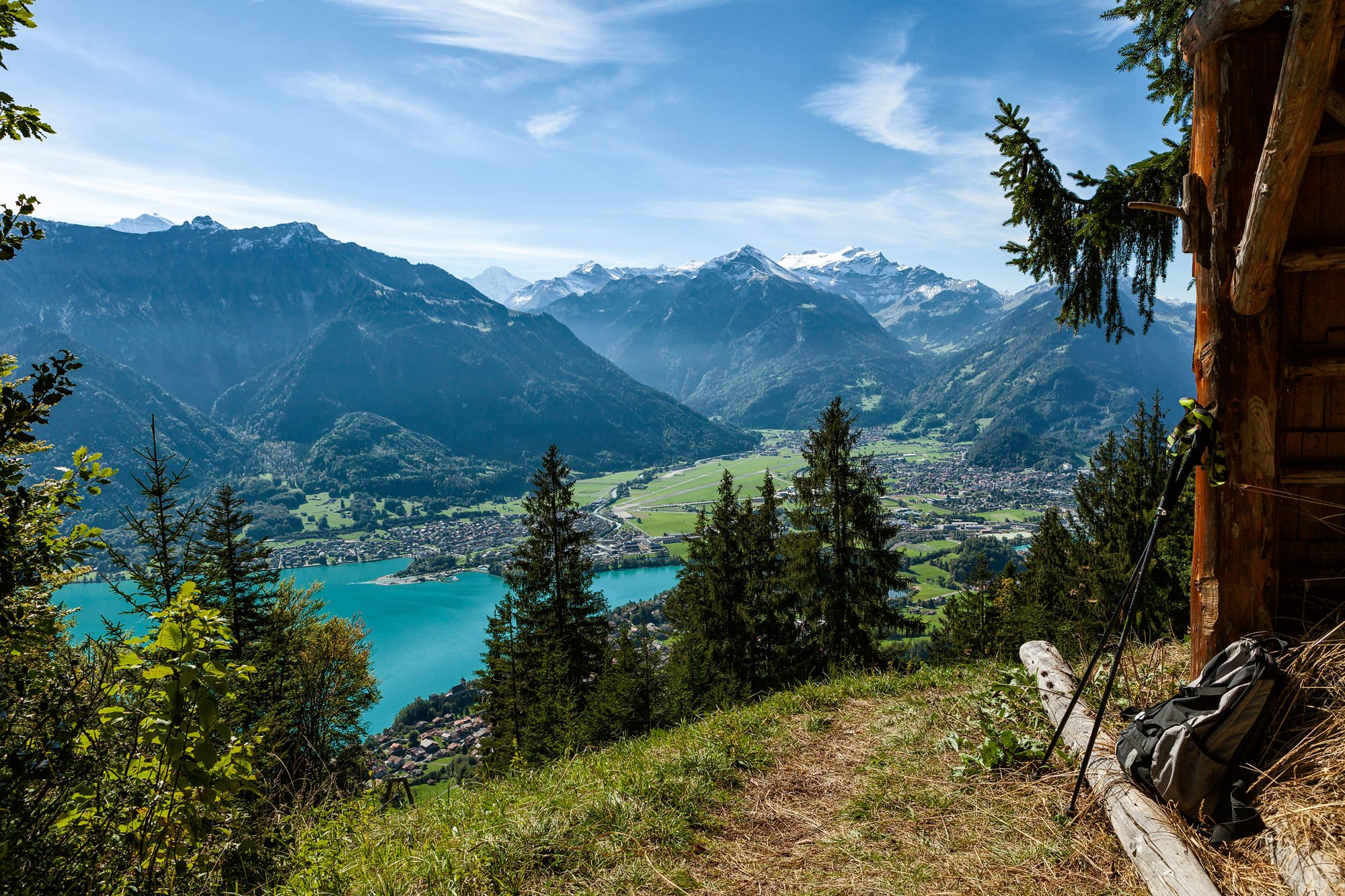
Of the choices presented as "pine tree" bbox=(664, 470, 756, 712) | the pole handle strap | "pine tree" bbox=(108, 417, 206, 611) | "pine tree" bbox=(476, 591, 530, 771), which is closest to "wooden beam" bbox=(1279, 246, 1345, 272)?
the pole handle strap

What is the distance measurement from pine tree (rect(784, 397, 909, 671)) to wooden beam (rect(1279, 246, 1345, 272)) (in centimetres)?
1258

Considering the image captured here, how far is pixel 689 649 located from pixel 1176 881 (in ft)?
50.1

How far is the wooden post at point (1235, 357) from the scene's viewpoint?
3545 mm

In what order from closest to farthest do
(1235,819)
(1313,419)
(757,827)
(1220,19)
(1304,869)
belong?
(1304,869) → (1235,819) → (1220,19) → (1313,419) → (757,827)

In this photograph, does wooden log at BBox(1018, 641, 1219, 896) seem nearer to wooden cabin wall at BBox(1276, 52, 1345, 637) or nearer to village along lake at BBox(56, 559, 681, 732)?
wooden cabin wall at BBox(1276, 52, 1345, 637)

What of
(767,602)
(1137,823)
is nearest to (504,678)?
(767,602)

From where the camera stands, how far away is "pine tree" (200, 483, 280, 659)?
45.2 feet

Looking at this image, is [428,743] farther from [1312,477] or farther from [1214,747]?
[1312,477]

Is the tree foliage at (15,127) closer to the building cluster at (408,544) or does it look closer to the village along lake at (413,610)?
the village along lake at (413,610)

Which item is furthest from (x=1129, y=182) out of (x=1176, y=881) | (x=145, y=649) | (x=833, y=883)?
(x=145, y=649)

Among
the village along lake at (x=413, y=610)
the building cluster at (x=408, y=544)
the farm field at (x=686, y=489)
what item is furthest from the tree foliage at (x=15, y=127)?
the building cluster at (x=408, y=544)

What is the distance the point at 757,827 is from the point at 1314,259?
471 centimetres

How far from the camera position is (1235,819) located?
293 centimetres

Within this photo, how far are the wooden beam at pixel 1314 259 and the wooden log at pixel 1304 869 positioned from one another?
9.70 feet
